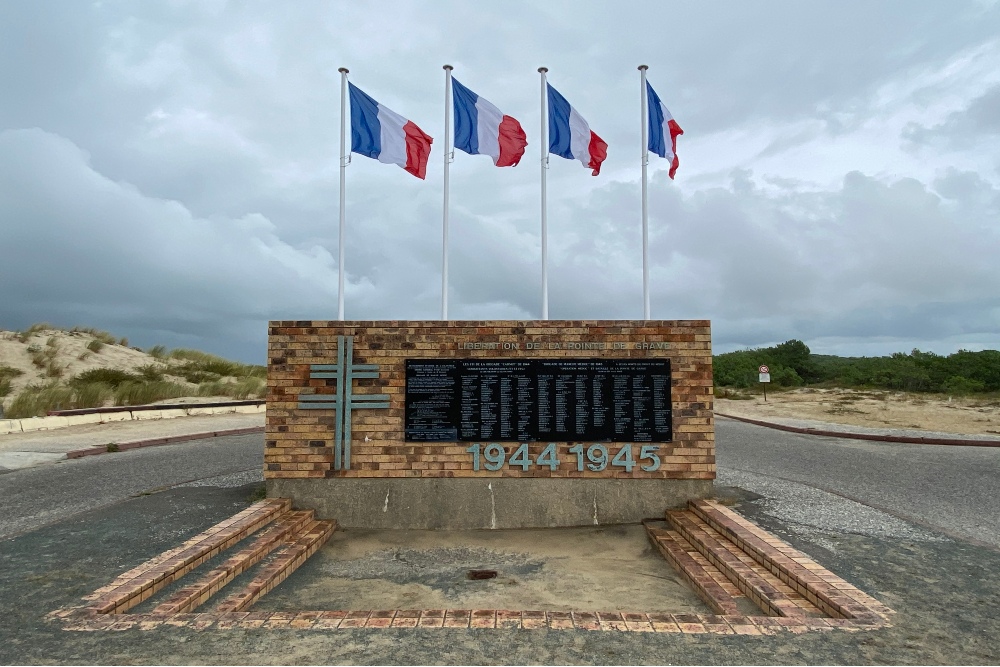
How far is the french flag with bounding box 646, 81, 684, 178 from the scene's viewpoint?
1095 centimetres

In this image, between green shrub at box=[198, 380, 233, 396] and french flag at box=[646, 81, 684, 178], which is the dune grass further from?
french flag at box=[646, 81, 684, 178]

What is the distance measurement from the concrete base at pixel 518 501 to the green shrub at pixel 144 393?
17222 millimetres

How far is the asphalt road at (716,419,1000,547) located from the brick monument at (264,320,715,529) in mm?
2532

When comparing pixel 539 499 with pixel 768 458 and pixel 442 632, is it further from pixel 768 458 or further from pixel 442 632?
pixel 768 458

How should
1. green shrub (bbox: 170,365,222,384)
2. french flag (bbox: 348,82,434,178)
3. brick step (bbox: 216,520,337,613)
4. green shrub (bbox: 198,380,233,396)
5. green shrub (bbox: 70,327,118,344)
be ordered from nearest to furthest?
brick step (bbox: 216,520,337,613) < french flag (bbox: 348,82,434,178) < green shrub (bbox: 198,380,233,396) < green shrub (bbox: 170,365,222,384) < green shrub (bbox: 70,327,118,344)

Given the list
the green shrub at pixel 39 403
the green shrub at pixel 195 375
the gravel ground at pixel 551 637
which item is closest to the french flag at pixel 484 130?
the gravel ground at pixel 551 637

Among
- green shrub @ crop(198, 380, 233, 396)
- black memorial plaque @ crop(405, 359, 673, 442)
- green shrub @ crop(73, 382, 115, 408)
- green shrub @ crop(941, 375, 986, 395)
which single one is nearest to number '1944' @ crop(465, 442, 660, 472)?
black memorial plaque @ crop(405, 359, 673, 442)

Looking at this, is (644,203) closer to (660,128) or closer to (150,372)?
(660,128)

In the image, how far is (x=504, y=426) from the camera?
7.75m

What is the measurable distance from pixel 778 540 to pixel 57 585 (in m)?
6.37

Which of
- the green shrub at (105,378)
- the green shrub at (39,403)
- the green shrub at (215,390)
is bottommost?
the green shrub at (39,403)

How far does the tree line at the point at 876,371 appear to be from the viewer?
39.3 m

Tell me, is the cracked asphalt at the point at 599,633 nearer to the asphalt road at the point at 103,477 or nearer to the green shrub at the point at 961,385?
the asphalt road at the point at 103,477

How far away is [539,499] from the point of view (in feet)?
25.3
